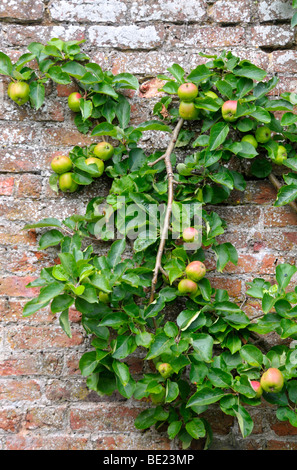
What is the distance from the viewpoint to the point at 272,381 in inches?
50.6

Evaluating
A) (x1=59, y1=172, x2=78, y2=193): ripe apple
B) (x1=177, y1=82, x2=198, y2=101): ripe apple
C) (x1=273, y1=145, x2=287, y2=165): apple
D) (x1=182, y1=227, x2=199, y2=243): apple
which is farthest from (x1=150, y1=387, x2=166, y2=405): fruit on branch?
(x1=177, y1=82, x2=198, y2=101): ripe apple

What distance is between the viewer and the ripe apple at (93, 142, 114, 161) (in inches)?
58.9

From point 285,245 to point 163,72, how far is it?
744 mm

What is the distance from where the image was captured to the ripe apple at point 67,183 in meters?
1.49

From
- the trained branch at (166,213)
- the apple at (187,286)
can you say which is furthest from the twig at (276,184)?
the apple at (187,286)

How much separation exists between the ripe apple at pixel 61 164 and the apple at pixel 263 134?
64 cm

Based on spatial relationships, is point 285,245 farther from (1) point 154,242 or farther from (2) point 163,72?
(2) point 163,72

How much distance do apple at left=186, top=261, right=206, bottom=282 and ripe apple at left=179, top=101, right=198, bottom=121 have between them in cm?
50

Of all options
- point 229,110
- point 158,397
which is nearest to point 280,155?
point 229,110

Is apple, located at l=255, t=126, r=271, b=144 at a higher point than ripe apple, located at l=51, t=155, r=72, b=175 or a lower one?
higher

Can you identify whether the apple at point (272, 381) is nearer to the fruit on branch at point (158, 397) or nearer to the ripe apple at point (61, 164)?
the fruit on branch at point (158, 397)

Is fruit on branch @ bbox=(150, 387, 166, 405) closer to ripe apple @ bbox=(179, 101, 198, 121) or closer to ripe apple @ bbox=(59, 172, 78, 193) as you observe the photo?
ripe apple @ bbox=(59, 172, 78, 193)

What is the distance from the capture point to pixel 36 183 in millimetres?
1560
